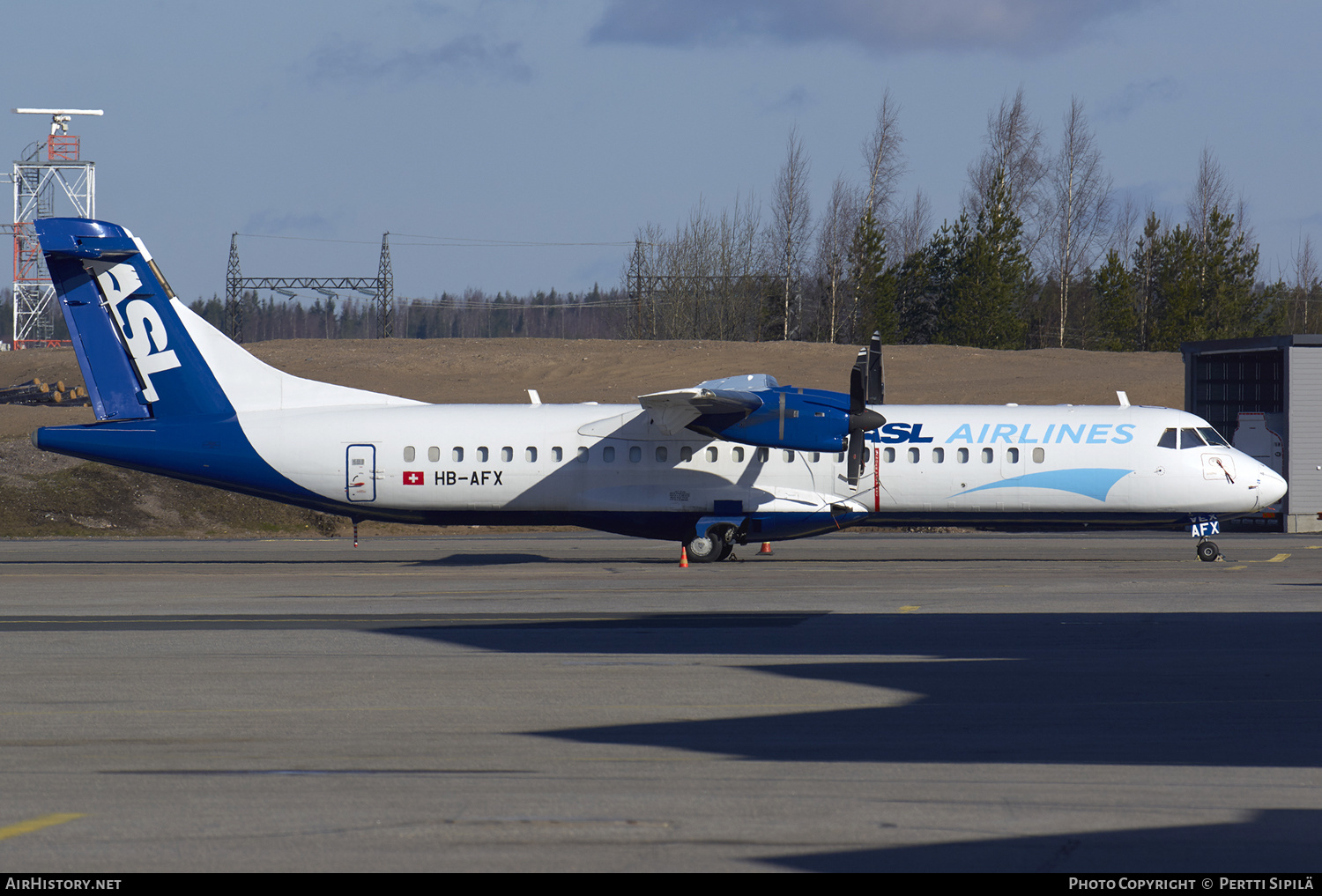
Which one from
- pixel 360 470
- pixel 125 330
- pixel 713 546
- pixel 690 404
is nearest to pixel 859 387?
pixel 690 404

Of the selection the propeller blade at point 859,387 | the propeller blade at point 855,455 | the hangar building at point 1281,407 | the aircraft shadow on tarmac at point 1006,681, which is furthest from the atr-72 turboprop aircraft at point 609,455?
the hangar building at point 1281,407

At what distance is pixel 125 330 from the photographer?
80.9 ft

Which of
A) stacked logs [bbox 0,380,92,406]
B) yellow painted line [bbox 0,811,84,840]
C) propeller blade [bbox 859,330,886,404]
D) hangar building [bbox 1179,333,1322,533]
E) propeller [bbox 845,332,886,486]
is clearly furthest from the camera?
stacked logs [bbox 0,380,92,406]

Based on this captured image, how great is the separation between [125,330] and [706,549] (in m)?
12.2

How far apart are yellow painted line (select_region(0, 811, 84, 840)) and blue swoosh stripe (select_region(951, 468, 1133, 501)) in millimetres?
20198

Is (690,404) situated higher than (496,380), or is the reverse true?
(496,380)

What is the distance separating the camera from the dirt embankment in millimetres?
37531

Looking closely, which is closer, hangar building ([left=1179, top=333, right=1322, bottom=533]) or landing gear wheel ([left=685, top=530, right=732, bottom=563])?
landing gear wheel ([left=685, top=530, right=732, bottom=563])

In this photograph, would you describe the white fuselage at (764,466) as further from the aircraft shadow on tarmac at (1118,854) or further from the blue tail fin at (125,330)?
the aircraft shadow on tarmac at (1118,854)

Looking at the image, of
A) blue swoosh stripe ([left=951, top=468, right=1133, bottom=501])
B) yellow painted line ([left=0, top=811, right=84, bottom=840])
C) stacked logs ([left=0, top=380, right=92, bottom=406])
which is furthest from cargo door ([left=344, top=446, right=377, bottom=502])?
stacked logs ([left=0, top=380, right=92, bottom=406])

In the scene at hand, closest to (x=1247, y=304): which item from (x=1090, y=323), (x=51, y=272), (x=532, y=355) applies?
(x=1090, y=323)

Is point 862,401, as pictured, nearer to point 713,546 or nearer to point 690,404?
point 690,404

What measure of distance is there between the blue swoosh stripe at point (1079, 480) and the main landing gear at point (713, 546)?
213 inches

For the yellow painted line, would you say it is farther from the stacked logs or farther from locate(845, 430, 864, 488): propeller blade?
the stacked logs
